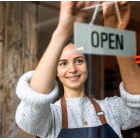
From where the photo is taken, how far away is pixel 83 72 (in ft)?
3.06

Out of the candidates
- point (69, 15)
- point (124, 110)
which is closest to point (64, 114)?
point (124, 110)

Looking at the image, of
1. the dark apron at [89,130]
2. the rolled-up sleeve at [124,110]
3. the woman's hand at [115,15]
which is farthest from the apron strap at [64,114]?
the woman's hand at [115,15]

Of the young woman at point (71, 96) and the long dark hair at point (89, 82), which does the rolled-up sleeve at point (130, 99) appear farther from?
the long dark hair at point (89, 82)

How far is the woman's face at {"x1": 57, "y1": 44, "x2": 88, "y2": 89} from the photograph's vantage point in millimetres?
875

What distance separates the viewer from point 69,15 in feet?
2.81

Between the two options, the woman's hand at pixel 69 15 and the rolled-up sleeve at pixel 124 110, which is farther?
the rolled-up sleeve at pixel 124 110

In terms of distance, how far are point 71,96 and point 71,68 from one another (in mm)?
163

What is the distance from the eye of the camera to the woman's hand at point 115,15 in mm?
955

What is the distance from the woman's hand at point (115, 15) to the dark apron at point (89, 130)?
1.49 feet

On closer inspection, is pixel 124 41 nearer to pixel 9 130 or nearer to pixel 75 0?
pixel 75 0

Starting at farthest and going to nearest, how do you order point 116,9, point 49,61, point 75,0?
point 116,9 < point 75,0 < point 49,61

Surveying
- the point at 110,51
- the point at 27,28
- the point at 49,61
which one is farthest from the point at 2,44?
the point at 110,51

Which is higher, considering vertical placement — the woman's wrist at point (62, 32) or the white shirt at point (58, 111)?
the woman's wrist at point (62, 32)

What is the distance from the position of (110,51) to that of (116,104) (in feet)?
1.08
